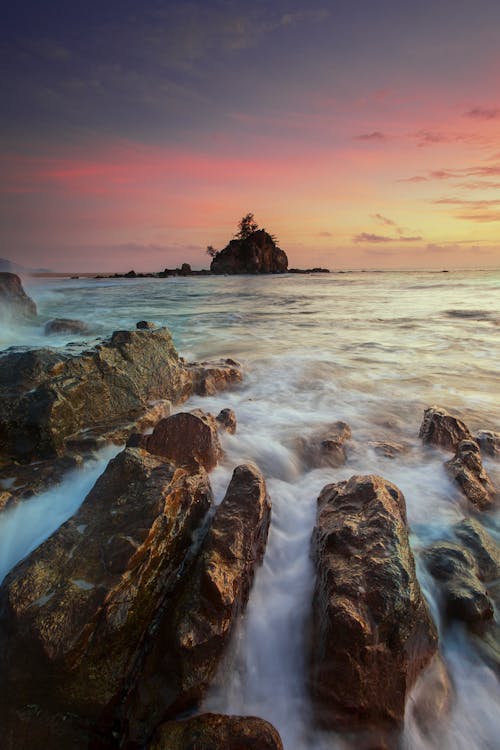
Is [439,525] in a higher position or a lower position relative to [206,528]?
lower

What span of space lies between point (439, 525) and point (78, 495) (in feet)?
10.3

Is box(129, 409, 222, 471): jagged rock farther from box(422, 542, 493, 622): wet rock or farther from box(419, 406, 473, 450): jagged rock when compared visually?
box(419, 406, 473, 450): jagged rock

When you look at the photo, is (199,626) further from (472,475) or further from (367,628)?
(472,475)

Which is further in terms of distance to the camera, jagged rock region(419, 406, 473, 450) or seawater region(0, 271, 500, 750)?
jagged rock region(419, 406, 473, 450)

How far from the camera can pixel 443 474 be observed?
4199 millimetres

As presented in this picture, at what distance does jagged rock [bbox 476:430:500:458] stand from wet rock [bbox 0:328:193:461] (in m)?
4.02

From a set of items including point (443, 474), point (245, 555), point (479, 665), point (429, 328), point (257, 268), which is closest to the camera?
point (479, 665)

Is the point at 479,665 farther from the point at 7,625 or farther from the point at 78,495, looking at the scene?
the point at 78,495

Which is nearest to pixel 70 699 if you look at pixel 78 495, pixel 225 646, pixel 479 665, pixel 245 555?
pixel 225 646

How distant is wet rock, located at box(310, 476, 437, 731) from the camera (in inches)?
80.3

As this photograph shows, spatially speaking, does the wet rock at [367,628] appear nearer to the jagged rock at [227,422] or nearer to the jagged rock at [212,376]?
the jagged rock at [227,422]

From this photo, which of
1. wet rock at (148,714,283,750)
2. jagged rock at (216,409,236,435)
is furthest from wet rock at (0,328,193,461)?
wet rock at (148,714,283,750)

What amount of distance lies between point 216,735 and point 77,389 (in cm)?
351

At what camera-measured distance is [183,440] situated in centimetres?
383
